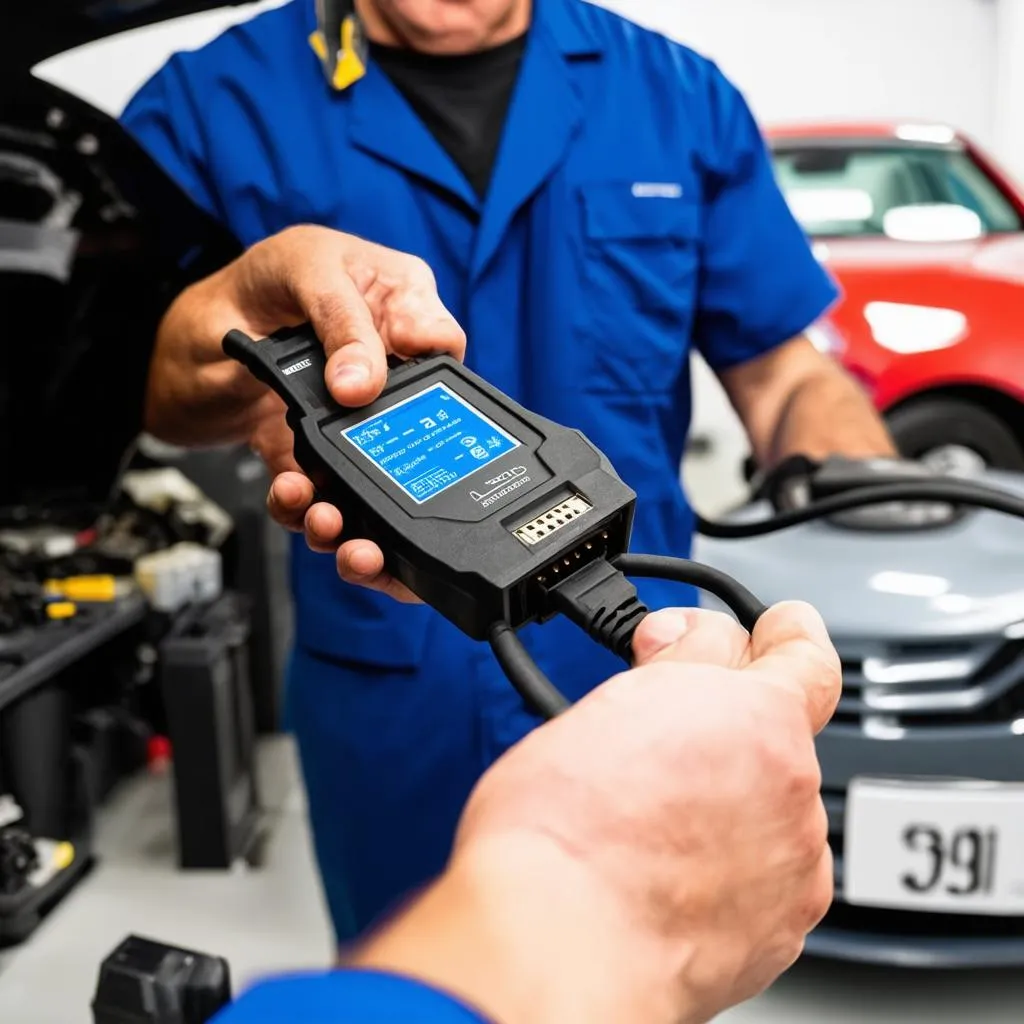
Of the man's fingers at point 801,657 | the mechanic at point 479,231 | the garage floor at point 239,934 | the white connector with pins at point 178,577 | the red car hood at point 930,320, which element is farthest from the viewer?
the red car hood at point 930,320

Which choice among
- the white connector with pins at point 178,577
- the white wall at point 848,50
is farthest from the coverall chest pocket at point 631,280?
the white wall at point 848,50

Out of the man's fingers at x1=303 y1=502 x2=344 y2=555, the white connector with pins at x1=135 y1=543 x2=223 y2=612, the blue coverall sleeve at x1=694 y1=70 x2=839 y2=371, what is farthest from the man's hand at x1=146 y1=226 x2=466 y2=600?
the white connector with pins at x1=135 y1=543 x2=223 y2=612

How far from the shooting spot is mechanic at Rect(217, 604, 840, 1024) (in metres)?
0.24

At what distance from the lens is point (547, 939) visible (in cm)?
25

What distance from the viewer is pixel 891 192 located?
2.18 meters

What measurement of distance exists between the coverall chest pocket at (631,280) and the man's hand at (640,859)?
0.48m

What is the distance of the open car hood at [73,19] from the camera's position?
618 millimetres

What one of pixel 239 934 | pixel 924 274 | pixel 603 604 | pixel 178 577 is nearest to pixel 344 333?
pixel 603 604

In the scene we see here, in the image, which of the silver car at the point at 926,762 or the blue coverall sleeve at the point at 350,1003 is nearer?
the blue coverall sleeve at the point at 350,1003

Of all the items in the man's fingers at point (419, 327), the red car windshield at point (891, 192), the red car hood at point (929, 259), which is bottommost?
the red car hood at point (929, 259)

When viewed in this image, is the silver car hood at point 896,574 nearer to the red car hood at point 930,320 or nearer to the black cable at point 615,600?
the black cable at point 615,600

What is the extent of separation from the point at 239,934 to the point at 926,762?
0.80 metres

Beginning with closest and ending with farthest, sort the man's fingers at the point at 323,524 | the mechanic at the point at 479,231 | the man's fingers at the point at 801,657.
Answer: the man's fingers at the point at 801,657
the man's fingers at the point at 323,524
the mechanic at the point at 479,231

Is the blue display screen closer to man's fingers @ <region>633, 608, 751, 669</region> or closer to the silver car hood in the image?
man's fingers @ <region>633, 608, 751, 669</region>
